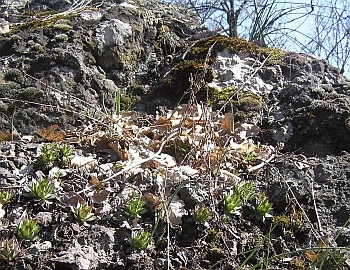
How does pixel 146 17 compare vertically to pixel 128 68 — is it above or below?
above

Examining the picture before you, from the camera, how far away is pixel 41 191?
214 cm

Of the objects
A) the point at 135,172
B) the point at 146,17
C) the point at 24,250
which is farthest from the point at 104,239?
the point at 146,17

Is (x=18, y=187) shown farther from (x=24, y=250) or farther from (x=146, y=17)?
(x=146, y=17)

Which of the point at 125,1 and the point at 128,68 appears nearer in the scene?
the point at 128,68

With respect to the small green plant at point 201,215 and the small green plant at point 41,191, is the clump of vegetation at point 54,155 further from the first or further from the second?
the small green plant at point 201,215

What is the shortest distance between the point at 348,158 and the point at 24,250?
7.79 feet

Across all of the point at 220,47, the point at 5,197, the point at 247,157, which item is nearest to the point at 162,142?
the point at 247,157

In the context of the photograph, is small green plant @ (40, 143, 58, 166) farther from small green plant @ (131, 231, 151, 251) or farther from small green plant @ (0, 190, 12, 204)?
small green plant @ (131, 231, 151, 251)

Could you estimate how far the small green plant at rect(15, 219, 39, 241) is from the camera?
74.5 inches

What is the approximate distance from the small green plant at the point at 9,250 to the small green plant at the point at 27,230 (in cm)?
6

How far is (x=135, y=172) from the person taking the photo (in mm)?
2490

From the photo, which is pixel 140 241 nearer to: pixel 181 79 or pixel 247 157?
pixel 247 157

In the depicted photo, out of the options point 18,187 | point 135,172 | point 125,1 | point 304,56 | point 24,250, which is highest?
point 125,1

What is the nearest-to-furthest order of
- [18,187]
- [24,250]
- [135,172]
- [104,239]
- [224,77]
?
[24,250] → [104,239] → [18,187] → [135,172] → [224,77]
